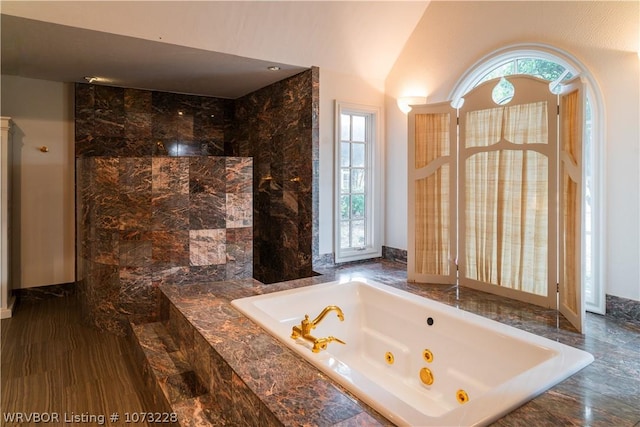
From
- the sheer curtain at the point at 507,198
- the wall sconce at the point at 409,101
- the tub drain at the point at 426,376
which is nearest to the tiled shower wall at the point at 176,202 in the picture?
the wall sconce at the point at 409,101

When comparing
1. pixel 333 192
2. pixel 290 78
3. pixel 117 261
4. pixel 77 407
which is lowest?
pixel 77 407

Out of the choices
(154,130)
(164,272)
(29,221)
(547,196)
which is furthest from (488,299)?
(29,221)

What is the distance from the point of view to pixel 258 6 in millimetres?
3107

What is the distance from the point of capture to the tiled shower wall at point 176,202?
335cm

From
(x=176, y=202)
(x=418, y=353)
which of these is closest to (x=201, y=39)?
(x=176, y=202)

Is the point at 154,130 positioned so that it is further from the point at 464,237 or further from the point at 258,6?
the point at 464,237

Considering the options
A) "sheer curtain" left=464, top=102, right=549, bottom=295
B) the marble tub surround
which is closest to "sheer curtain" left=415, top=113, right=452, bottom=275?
"sheer curtain" left=464, top=102, right=549, bottom=295

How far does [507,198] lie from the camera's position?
2.99 m

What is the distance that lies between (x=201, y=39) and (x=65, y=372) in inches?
103

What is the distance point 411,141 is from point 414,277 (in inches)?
46.1

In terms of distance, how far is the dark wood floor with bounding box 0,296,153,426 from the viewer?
2.36 metres

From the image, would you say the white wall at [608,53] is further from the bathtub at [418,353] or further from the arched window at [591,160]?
the bathtub at [418,353]

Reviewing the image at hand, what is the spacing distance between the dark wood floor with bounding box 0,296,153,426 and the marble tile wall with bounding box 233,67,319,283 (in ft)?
5.70

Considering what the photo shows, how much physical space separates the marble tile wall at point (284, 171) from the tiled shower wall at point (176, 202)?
1 centimetres
